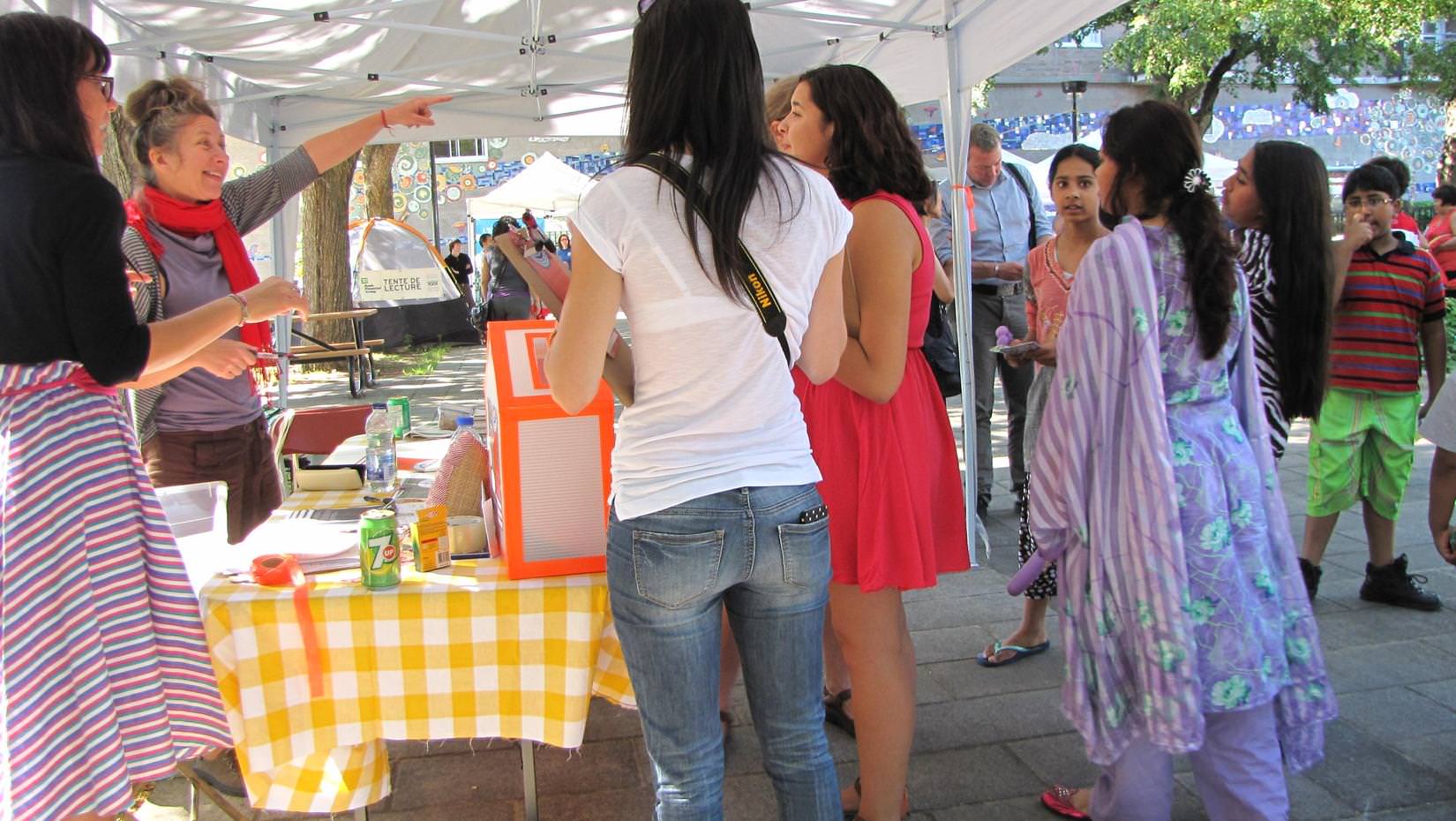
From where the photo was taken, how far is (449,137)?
6953 millimetres

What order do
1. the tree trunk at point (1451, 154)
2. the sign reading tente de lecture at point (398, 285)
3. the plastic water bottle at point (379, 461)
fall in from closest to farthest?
the plastic water bottle at point (379, 461)
the tree trunk at point (1451, 154)
the sign reading tente de lecture at point (398, 285)

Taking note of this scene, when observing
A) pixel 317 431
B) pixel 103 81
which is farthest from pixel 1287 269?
pixel 317 431

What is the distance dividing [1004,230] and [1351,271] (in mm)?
1750

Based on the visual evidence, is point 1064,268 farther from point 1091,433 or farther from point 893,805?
point 893,805

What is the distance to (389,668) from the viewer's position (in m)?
2.00

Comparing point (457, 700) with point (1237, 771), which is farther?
point (1237, 771)

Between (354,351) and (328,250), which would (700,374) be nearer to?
(354,351)

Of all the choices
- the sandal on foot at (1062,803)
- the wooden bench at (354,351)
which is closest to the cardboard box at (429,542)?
the sandal on foot at (1062,803)

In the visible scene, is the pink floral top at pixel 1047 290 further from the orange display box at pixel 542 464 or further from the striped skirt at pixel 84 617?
the striped skirt at pixel 84 617

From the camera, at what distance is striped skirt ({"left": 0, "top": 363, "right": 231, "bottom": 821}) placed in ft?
5.81

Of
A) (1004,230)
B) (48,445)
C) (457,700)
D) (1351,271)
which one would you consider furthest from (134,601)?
(1004,230)

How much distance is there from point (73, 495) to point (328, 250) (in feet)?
39.4

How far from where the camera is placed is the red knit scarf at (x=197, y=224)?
8.90 ft

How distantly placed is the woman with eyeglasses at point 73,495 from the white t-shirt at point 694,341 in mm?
890
